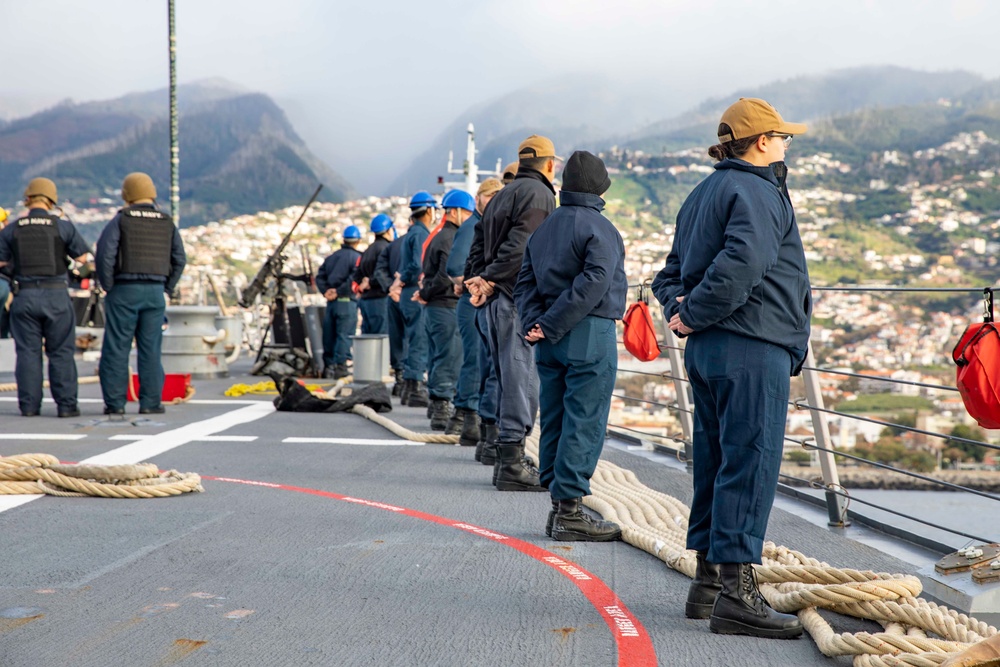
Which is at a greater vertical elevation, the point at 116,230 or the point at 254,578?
the point at 116,230

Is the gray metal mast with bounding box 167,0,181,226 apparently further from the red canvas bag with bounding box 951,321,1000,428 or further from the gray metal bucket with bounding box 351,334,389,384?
the red canvas bag with bounding box 951,321,1000,428

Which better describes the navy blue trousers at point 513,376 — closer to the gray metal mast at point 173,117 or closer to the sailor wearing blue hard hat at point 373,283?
the sailor wearing blue hard hat at point 373,283

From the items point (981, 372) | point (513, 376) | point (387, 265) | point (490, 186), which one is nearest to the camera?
point (981, 372)

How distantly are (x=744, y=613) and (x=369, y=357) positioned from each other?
10556 millimetres

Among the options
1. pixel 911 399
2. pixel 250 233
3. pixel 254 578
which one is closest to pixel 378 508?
pixel 254 578

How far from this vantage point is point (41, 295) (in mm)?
9648

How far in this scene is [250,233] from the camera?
196 feet

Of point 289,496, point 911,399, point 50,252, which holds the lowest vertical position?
point 911,399

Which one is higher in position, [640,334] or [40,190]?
[40,190]

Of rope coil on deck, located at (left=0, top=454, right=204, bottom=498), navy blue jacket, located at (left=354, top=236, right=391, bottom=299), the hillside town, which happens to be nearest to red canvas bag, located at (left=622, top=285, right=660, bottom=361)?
rope coil on deck, located at (left=0, top=454, right=204, bottom=498)

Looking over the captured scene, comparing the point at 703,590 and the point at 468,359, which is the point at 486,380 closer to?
the point at 468,359

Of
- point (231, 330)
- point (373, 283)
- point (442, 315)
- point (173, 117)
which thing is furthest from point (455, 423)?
point (173, 117)

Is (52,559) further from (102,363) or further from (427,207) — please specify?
(427,207)

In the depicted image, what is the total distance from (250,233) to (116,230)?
169 ft
